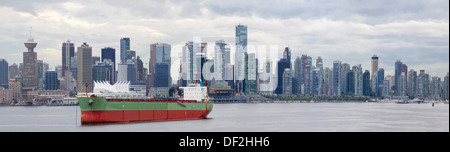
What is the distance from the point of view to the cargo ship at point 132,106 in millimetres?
58750

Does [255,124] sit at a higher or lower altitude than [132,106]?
lower

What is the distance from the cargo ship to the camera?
5875 centimetres

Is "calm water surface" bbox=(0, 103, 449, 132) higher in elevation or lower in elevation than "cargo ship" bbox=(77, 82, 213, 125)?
lower

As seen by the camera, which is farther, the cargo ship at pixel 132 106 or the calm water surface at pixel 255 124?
the cargo ship at pixel 132 106

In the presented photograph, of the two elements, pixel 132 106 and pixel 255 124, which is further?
pixel 255 124

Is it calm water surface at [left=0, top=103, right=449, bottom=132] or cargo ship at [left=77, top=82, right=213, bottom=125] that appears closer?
calm water surface at [left=0, top=103, right=449, bottom=132]

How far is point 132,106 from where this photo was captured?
62.9m
